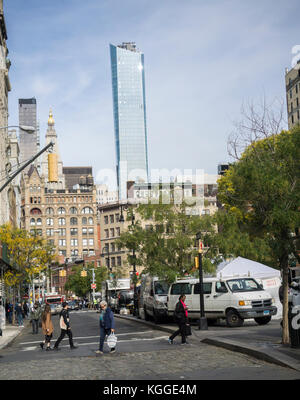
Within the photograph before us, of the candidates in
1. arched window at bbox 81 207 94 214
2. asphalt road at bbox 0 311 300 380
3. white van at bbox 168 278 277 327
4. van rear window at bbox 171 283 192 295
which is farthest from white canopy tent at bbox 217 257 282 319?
arched window at bbox 81 207 94 214

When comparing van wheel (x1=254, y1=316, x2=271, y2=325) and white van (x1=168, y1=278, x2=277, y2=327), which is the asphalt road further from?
van wheel (x1=254, y1=316, x2=271, y2=325)

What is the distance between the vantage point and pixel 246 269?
102ft

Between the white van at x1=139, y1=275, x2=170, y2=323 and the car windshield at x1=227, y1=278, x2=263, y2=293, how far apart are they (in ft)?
16.4

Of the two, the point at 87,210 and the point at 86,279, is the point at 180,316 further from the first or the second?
the point at 87,210

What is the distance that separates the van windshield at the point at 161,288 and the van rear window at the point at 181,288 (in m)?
2.62

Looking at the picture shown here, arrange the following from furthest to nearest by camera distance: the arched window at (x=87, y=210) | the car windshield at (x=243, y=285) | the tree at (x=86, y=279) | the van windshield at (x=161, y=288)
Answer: the arched window at (x=87, y=210), the tree at (x=86, y=279), the van windshield at (x=161, y=288), the car windshield at (x=243, y=285)

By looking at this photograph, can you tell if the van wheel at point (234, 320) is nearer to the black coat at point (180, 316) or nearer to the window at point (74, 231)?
the black coat at point (180, 316)

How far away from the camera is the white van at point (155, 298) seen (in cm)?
3091

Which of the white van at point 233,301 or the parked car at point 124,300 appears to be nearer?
the white van at point 233,301

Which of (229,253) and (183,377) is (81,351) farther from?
(229,253)

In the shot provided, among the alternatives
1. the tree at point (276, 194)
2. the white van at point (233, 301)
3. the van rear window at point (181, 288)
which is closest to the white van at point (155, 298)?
the van rear window at point (181, 288)

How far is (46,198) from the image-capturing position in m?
166

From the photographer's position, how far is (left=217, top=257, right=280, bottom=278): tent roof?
3089cm

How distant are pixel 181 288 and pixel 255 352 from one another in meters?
14.5
